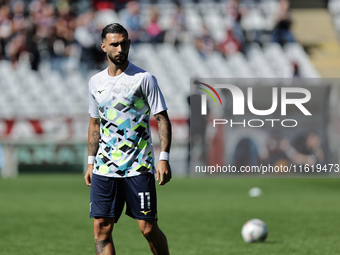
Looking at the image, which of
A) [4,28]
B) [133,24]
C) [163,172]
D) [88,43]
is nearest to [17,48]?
[4,28]

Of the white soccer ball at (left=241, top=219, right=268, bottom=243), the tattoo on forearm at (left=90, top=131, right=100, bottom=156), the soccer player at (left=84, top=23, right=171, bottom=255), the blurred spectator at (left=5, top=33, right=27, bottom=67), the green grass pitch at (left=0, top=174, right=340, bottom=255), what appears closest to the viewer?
the soccer player at (left=84, top=23, right=171, bottom=255)

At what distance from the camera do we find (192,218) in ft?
29.7

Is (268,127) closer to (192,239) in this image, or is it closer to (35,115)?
(35,115)

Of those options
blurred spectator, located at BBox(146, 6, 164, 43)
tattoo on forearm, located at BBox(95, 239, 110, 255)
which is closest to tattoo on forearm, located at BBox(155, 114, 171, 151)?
tattoo on forearm, located at BBox(95, 239, 110, 255)

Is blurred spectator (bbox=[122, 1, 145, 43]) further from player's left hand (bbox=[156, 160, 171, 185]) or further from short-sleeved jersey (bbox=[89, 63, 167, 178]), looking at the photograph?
player's left hand (bbox=[156, 160, 171, 185])

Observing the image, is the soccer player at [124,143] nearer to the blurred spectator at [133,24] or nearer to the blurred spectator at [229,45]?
the blurred spectator at [133,24]

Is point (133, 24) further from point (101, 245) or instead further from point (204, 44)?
point (101, 245)

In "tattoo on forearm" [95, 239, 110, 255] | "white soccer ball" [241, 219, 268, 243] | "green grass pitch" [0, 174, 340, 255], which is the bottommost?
"green grass pitch" [0, 174, 340, 255]

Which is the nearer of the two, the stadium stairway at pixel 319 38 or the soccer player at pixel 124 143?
the soccer player at pixel 124 143

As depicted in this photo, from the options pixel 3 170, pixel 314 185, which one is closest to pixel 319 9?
pixel 314 185

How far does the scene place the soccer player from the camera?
440 cm

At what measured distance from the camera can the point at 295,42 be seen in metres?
21.9

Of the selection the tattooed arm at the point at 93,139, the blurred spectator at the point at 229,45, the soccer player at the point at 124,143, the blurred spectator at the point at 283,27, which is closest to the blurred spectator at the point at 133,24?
the blurred spectator at the point at 229,45

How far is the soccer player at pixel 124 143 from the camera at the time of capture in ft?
14.4
